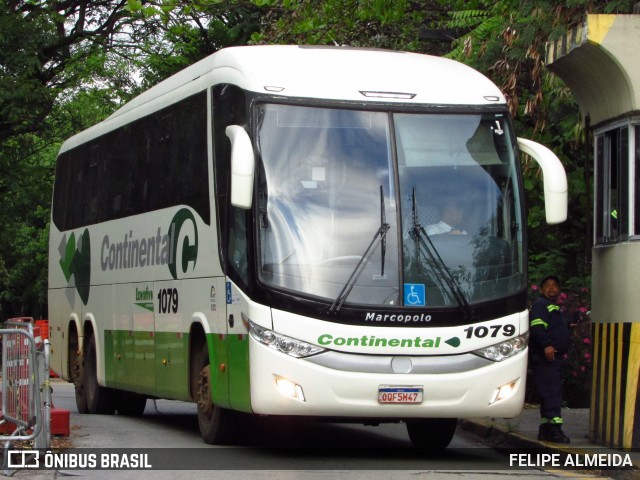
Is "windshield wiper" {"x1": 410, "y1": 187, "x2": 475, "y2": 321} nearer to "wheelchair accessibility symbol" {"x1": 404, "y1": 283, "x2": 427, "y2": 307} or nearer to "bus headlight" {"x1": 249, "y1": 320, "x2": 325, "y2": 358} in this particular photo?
"wheelchair accessibility symbol" {"x1": 404, "y1": 283, "x2": 427, "y2": 307}

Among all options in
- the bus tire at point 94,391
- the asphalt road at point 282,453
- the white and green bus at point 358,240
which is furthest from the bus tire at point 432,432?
the bus tire at point 94,391

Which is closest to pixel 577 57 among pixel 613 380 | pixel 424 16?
pixel 613 380

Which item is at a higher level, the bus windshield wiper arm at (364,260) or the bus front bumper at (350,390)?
the bus windshield wiper arm at (364,260)

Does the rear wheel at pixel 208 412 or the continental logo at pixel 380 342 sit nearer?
the continental logo at pixel 380 342

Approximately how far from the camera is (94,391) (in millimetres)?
18844

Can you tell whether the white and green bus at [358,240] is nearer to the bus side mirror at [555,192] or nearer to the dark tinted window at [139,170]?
the bus side mirror at [555,192]

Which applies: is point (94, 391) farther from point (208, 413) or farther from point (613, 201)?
point (613, 201)

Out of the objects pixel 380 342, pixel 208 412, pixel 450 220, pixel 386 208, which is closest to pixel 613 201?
pixel 450 220

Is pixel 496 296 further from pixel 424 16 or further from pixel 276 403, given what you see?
pixel 424 16

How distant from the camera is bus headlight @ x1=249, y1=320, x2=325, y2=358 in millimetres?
11367

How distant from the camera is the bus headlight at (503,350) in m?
11.8

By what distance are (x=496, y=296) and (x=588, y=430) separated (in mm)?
3471

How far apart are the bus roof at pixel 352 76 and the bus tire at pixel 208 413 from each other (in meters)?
2.81

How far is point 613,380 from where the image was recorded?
42.7 ft
